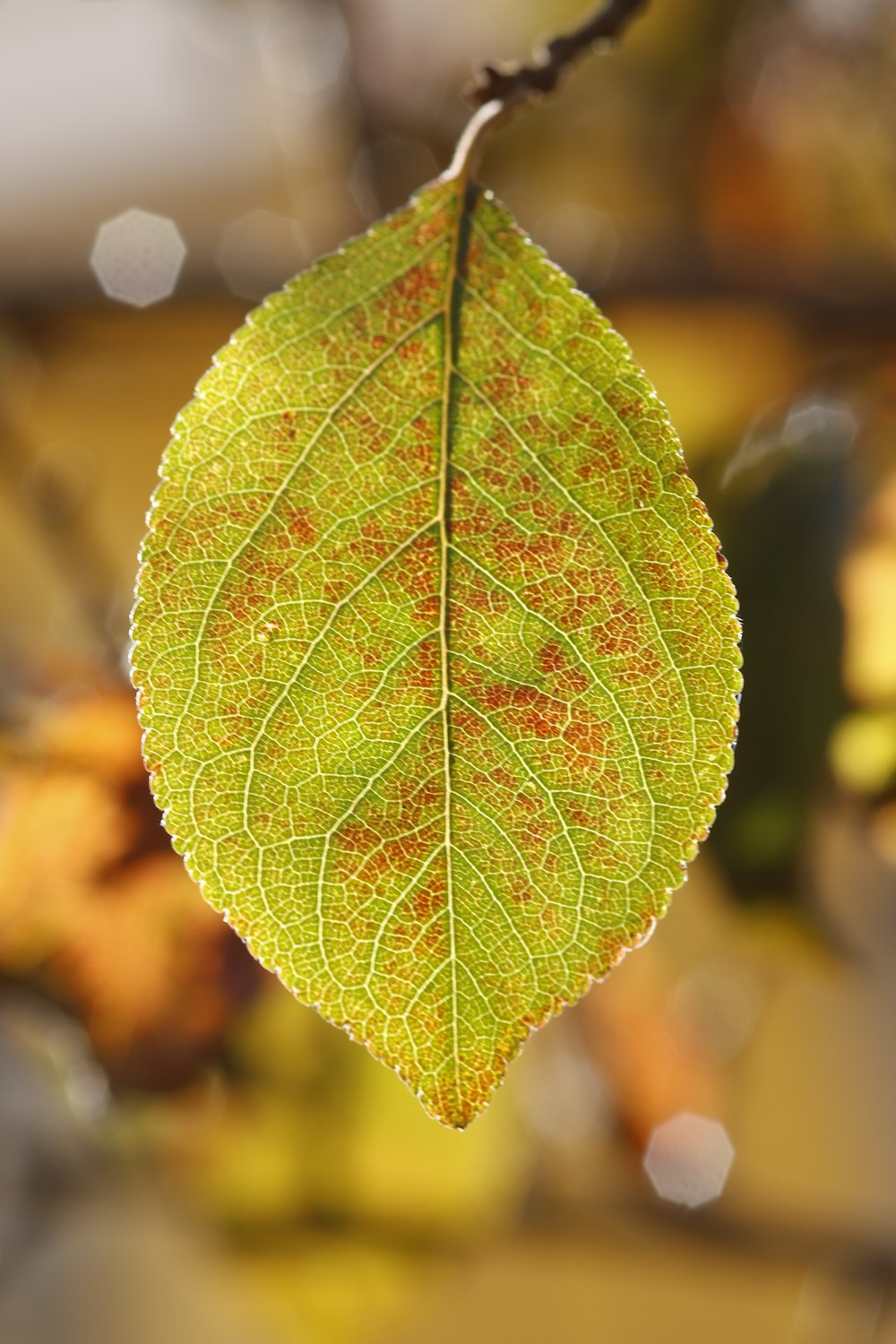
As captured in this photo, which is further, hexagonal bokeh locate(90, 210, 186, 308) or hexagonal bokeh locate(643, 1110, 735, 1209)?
hexagonal bokeh locate(90, 210, 186, 308)

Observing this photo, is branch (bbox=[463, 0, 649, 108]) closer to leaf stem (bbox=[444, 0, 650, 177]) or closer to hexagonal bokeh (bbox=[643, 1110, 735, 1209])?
leaf stem (bbox=[444, 0, 650, 177])

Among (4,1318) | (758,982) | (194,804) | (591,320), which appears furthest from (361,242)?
(4,1318)

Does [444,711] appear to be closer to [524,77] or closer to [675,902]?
[524,77]

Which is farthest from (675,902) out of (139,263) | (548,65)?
(548,65)

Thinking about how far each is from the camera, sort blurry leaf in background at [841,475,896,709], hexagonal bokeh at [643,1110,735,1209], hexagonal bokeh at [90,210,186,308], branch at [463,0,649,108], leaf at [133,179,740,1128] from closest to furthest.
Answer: leaf at [133,179,740,1128] < branch at [463,0,649,108] < blurry leaf in background at [841,475,896,709] < hexagonal bokeh at [643,1110,735,1209] < hexagonal bokeh at [90,210,186,308]

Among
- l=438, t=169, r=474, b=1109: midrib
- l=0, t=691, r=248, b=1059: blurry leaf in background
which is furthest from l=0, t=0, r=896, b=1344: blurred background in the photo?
l=438, t=169, r=474, b=1109: midrib

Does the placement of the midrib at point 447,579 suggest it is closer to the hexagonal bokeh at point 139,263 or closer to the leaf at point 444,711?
the leaf at point 444,711
